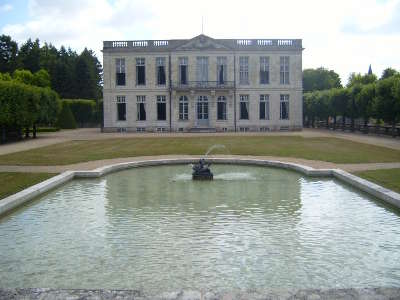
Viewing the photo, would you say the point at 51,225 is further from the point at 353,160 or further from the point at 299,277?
the point at 353,160

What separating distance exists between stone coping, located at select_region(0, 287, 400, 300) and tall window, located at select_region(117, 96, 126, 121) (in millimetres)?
45803

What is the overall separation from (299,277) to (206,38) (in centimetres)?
4456

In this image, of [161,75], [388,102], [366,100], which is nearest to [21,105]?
[161,75]

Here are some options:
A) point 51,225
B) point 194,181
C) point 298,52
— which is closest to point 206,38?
point 298,52

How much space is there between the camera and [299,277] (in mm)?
7461

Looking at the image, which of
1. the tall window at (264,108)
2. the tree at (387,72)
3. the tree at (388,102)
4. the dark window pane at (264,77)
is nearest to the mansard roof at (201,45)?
the dark window pane at (264,77)

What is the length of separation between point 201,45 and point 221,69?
3.14 meters

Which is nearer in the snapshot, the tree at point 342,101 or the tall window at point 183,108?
the tree at point 342,101

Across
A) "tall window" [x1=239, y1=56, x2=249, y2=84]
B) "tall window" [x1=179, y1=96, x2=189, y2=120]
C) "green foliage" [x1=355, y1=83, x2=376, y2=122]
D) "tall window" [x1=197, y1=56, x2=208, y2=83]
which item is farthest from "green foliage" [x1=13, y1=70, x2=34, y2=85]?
"green foliage" [x1=355, y1=83, x2=376, y2=122]

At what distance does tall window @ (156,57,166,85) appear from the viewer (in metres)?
50.6

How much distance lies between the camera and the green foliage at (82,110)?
65.6 m

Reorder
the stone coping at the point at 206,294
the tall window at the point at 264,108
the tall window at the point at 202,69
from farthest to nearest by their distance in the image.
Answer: the tall window at the point at 264,108 < the tall window at the point at 202,69 < the stone coping at the point at 206,294

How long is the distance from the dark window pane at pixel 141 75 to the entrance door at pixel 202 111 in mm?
5990

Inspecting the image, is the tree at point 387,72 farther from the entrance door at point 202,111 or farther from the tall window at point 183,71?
the tall window at point 183,71
